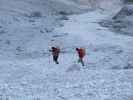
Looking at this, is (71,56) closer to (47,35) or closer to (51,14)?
(47,35)

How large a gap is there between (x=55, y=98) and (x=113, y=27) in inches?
1189

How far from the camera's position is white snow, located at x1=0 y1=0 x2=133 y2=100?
15.7 m

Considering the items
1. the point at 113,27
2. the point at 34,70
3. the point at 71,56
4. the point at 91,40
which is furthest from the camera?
the point at 113,27

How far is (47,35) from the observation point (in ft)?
126

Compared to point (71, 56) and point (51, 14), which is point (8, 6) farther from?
point (71, 56)

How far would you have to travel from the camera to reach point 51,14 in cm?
6188

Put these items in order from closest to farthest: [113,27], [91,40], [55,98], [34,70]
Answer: [55,98] < [34,70] < [91,40] < [113,27]

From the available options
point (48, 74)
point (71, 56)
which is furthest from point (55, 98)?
point (71, 56)

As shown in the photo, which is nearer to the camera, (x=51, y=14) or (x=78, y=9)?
(x=51, y=14)

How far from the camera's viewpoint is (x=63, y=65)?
23406 mm

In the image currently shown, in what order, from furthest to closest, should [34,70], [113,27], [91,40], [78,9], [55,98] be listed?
[78,9] < [113,27] < [91,40] < [34,70] < [55,98]

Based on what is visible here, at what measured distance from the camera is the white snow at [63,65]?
15.7 metres

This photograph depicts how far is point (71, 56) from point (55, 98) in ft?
44.3

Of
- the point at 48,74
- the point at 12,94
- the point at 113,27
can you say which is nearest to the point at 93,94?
the point at 12,94
